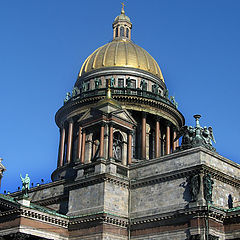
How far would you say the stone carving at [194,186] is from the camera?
122 feet

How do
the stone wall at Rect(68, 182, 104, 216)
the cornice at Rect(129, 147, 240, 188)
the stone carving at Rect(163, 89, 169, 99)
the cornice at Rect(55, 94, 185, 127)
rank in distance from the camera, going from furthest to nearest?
1. the stone carving at Rect(163, 89, 169, 99)
2. the cornice at Rect(55, 94, 185, 127)
3. the stone wall at Rect(68, 182, 104, 216)
4. the cornice at Rect(129, 147, 240, 188)

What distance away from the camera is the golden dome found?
59969mm

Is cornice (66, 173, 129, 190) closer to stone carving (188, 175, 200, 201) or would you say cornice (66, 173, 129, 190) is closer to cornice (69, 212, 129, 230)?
cornice (69, 212, 129, 230)

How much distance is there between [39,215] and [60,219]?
104 inches

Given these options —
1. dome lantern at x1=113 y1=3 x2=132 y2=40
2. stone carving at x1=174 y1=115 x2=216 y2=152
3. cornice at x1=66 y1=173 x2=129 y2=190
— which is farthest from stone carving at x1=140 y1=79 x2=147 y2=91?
cornice at x1=66 y1=173 x2=129 y2=190

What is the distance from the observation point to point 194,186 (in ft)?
123

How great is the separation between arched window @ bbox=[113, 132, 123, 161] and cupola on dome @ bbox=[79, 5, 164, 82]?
15.9 meters

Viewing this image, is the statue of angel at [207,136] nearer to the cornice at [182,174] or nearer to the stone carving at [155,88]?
the cornice at [182,174]

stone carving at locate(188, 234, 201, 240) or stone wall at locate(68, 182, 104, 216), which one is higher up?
stone wall at locate(68, 182, 104, 216)

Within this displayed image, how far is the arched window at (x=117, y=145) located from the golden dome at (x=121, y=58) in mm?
15870

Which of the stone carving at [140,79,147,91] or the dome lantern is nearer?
the stone carving at [140,79,147,91]

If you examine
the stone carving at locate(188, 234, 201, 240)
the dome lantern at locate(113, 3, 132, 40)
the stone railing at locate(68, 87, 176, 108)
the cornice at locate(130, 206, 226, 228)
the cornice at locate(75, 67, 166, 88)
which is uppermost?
the dome lantern at locate(113, 3, 132, 40)

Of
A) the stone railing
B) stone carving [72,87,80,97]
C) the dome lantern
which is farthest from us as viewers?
the dome lantern

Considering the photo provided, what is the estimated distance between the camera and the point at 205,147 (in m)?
40.4
